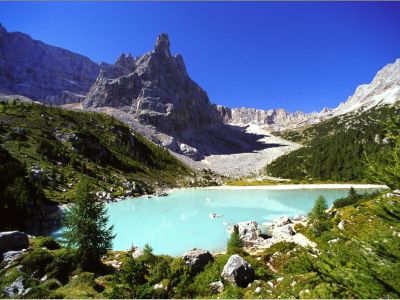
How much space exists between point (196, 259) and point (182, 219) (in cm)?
2945

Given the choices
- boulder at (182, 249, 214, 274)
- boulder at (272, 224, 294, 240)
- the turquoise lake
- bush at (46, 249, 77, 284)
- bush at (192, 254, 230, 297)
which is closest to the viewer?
bush at (192, 254, 230, 297)

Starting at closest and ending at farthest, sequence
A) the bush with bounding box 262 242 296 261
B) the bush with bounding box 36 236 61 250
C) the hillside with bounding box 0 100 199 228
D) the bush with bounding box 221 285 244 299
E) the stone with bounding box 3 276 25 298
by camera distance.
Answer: the stone with bounding box 3 276 25 298, the bush with bounding box 221 285 244 299, the bush with bounding box 36 236 61 250, the bush with bounding box 262 242 296 261, the hillside with bounding box 0 100 199 228

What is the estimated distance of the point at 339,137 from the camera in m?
152

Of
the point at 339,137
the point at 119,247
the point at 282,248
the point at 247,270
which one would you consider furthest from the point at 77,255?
the point at 339,137

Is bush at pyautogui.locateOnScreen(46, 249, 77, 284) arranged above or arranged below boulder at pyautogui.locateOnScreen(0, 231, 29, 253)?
below

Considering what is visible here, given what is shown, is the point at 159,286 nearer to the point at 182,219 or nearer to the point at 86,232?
the point at 86,232

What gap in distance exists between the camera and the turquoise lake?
1396 inches

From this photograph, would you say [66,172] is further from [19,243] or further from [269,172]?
[269,172]

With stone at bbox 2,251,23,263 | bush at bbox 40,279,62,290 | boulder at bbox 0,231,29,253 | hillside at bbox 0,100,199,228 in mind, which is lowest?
bush at bbox 40,279,62,290

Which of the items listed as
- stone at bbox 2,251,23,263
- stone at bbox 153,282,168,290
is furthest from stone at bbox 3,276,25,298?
stone at bbox 153,282,168,290

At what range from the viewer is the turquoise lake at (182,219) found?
35.5 metres

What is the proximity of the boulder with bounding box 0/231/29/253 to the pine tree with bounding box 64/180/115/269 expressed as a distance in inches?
141

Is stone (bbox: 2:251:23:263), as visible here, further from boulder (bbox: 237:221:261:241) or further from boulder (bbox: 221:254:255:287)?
boulder (bbox: 237:221:261:241)

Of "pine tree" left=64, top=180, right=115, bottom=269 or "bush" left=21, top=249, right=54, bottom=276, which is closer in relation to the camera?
"bush" left=21, top=249, right=54, bottom=276
